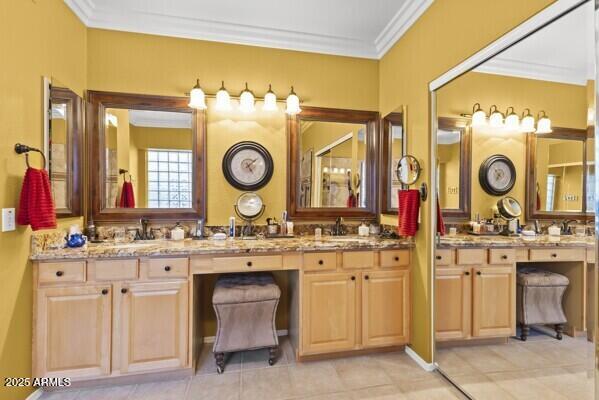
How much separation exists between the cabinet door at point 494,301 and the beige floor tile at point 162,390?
201 cm

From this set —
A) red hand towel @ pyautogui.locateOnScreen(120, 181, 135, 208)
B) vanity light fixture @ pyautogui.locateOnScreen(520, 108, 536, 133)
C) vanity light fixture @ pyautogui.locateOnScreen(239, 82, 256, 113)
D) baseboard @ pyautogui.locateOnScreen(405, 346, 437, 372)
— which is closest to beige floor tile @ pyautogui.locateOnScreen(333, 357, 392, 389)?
baseboard @ pyautogui.locateOnScreen(405, 346, 437, 372)

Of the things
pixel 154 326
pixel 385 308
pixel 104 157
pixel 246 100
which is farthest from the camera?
pixel 246 100

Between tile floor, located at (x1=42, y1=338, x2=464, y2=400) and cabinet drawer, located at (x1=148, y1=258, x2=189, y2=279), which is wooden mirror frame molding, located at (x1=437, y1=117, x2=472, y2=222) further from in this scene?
cabinet drawer, located at (x1=148, y1=258, x2=189, y2=279)

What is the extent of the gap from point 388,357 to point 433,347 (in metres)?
0.38

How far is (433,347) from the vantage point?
82.6 inches

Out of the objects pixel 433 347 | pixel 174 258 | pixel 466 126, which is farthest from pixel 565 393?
pixel 174 258

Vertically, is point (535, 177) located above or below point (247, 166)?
below

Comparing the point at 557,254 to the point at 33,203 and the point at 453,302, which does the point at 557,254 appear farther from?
the point at 33,203

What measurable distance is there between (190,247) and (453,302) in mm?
1944

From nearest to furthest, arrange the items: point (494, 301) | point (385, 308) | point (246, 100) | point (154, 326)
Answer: point (494, 301) → point (154, 326) → point (385, 308) → point (246, 100)

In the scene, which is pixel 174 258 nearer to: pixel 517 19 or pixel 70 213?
pixel 70 213

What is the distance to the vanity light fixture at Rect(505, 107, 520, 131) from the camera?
1.51 metres

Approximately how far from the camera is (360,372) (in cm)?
210

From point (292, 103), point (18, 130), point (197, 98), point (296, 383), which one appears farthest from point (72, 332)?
point (292, 103)
